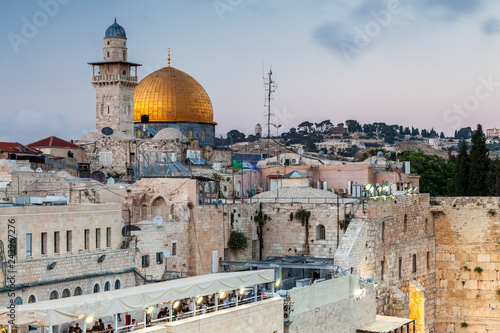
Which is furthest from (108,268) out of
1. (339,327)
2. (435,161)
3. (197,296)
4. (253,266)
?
(435,161)

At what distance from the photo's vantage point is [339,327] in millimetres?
28891

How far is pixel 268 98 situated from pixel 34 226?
24621 mm

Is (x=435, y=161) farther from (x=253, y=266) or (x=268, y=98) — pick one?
(x=253, y=266)

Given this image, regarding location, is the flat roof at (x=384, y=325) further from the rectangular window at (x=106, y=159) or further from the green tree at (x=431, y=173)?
the green tree at (x=431, y=173)

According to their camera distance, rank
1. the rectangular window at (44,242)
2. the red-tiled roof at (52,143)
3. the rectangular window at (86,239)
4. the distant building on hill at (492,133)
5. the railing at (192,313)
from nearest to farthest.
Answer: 1. the railing at (192,313)
2. the rectangular window at (44,242)
3. the rectangular window at (86,239)
4. the red-tiled roof at (52,143)
5. the distant building on hill at (492,133)

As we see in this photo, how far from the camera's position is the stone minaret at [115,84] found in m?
48.3

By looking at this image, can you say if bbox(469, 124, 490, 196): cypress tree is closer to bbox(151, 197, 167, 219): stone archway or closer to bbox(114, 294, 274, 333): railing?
bbox(151, 197, 167, 219): stone archway

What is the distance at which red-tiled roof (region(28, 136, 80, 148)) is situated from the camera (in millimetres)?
42450

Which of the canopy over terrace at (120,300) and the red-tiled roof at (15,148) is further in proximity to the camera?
the red-tiled roof at (15,148)

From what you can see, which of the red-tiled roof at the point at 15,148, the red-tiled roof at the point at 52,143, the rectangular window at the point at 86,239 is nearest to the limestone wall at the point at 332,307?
the rectangular window at the point at 86,239

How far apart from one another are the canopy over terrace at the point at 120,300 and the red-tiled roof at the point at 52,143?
64.8ft

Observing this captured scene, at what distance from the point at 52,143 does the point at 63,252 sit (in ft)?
65.3

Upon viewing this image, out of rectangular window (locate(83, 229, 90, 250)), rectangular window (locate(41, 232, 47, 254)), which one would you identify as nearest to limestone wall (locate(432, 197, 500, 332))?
rectangular window (locate(83, 229, 90, 250))

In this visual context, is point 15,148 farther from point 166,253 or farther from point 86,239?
point 86,239
